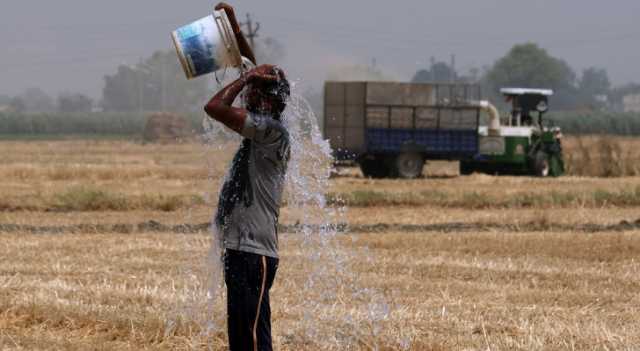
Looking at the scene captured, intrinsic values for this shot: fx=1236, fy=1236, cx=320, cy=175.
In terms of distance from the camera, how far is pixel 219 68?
6973 mm

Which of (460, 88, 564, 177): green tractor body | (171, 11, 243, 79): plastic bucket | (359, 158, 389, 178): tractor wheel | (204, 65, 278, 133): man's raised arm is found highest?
(171, 11, 243, 79): plastic bucket

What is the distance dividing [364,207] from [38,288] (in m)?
12.4

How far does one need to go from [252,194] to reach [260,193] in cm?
5

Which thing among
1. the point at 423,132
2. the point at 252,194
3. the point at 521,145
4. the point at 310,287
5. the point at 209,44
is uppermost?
the point at 209,44

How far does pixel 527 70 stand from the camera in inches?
6083

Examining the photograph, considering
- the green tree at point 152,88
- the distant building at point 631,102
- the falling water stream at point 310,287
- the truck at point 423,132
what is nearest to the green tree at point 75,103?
the green tree at point 152,88

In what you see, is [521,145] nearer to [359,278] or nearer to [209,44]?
[359,278]

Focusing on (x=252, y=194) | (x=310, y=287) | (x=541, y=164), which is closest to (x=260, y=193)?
(x=252, y=194)

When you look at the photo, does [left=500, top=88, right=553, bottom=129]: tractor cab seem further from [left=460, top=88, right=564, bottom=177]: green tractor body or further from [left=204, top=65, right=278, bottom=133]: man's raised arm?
[left=204, top=65, right=278, bottom=133]: man's raised arm

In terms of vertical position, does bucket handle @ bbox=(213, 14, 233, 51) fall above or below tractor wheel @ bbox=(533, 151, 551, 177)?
above

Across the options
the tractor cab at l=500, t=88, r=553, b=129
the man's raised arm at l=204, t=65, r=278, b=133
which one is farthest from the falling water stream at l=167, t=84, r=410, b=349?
the tractor cab at l=500, t=88, r=553, b=129

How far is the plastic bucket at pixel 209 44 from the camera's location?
6.91 meters

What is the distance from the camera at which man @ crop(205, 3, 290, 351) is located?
657 centimetres

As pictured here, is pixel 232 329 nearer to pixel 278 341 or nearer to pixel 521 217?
pixel 278 341
